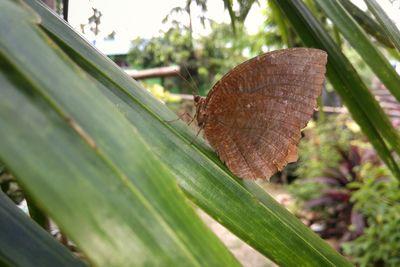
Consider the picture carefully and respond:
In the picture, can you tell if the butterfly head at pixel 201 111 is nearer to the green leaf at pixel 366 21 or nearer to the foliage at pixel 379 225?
the green leaf at pixel 366 21

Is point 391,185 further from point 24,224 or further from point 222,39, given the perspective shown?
point 222,39

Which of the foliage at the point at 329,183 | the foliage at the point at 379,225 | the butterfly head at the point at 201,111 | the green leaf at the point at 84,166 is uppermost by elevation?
the green leaf at the point at 84,166

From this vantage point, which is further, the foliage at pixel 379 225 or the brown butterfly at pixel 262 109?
the foliage at pixel 379 225

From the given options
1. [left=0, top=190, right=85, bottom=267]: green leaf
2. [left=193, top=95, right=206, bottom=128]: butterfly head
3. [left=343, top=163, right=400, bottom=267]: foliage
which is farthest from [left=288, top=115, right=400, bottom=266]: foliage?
[left=0, top=190, right=85, bottom=267]: green leaf

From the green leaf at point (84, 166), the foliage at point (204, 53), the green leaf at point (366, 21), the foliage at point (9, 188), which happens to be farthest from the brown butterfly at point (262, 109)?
the foliage at point (204, 53)

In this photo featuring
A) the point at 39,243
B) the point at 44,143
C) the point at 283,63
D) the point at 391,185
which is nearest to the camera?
the point at 44,143

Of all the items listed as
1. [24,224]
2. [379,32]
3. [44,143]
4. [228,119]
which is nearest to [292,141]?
[228,119]
